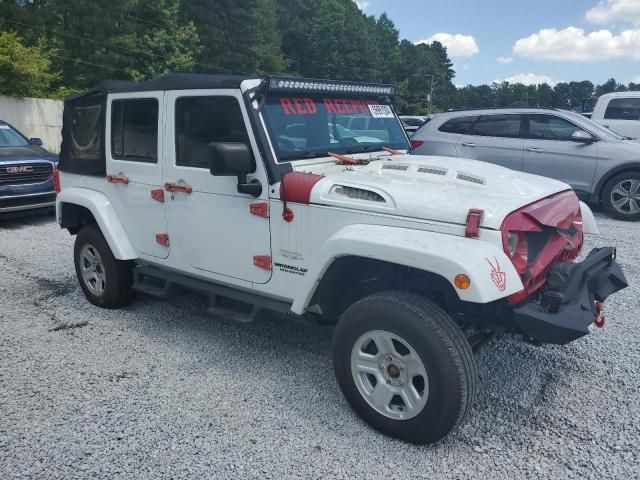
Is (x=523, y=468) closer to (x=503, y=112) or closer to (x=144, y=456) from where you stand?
(x=144, y=456)

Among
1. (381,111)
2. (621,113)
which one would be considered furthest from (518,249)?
(621,113)

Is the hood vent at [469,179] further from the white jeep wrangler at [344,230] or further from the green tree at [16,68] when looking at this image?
the green tree at [16,68]

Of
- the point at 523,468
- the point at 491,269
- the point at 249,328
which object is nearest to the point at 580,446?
the point at 523,468

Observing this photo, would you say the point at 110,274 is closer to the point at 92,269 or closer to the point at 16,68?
the point at 92,269

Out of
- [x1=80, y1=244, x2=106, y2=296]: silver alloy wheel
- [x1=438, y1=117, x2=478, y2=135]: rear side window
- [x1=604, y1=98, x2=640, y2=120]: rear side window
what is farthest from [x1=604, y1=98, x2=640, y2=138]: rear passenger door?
[x1=80, y1=244, x2=106, y2=296]: silver alloy wheel

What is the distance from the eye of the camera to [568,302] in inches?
111

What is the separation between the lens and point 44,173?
912cm

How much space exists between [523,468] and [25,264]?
6.07 meters

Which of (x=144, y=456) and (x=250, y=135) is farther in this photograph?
(x=250, y=135)

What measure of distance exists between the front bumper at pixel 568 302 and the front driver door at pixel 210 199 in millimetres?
1665

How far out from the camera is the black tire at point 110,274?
467cm

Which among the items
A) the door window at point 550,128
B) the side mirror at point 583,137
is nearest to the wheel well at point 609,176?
the side mirror at point 583,137

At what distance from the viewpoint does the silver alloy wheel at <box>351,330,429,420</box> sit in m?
2.82

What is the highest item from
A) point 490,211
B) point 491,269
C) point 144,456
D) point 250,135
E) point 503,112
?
point 503,112
